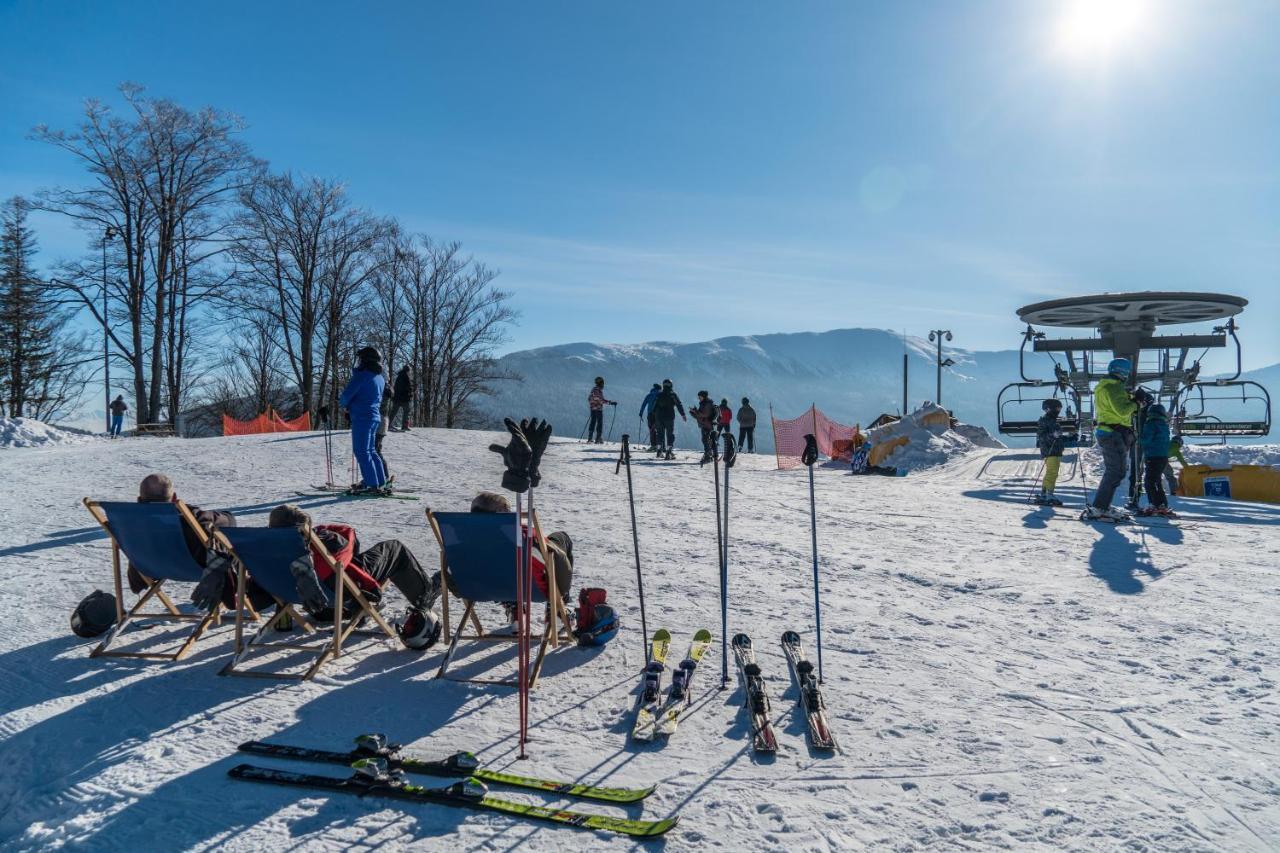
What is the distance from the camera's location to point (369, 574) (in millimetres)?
5074

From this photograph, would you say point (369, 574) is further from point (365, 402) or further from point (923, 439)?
point (923, 439)

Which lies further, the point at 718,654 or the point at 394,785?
the point at 718,654

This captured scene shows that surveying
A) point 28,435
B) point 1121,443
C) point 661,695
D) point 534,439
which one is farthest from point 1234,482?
point 28,435

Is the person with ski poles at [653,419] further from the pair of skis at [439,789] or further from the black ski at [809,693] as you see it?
the pair of skis at [439,789]

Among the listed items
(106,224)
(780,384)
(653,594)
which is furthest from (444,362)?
(780,384)

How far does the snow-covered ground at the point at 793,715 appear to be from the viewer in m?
3.27

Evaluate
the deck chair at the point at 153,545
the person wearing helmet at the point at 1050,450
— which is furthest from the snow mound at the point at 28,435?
the person wearing helmet at the point at 1050,450

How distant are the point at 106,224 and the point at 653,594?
96.1 ft

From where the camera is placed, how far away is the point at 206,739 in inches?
156

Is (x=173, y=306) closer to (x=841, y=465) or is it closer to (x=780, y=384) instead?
(x=841, y=465)

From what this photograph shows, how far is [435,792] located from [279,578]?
196cm

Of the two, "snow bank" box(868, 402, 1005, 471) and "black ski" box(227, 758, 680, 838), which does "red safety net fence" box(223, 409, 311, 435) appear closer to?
"snow bank" box(868, 402, 1005, 471)

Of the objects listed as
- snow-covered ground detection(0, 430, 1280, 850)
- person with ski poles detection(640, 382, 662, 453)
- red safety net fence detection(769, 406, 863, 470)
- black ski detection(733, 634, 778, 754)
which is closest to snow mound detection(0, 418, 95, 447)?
snow-covered ground detection(0, 430, 1280, 850)

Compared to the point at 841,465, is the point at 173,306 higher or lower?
higher
